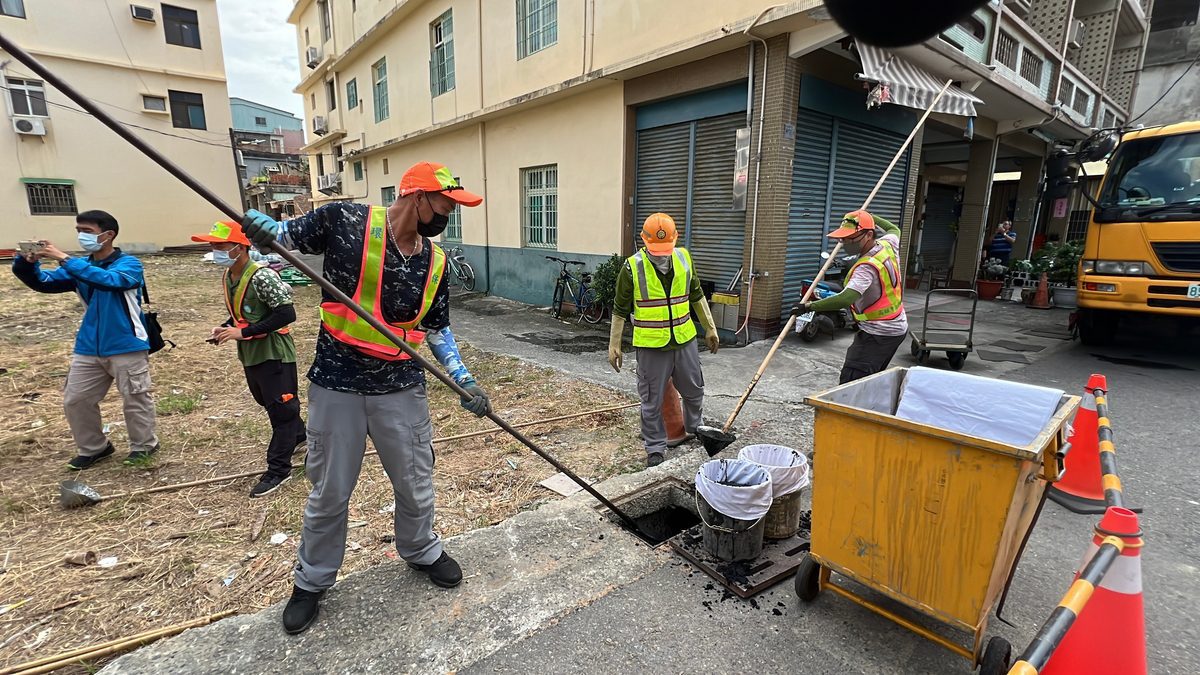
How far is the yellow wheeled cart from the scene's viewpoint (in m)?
1.79

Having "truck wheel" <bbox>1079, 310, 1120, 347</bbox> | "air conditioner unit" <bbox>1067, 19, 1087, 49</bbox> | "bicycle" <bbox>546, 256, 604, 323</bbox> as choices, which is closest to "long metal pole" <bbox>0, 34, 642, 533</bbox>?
"bicycle" <bbox>546, 256, 604, 323</bbox>

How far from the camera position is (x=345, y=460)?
2.30 metres

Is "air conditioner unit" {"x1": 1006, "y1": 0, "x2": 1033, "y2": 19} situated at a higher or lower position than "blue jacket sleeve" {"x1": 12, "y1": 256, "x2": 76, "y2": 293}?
higher

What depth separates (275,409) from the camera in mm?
3756

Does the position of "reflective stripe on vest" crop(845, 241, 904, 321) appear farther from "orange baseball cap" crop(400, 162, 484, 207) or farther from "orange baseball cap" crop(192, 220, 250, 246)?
"orange baseball cap" crop(192, 220, 250, 246)

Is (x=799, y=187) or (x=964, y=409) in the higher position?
(x=799, y=187)

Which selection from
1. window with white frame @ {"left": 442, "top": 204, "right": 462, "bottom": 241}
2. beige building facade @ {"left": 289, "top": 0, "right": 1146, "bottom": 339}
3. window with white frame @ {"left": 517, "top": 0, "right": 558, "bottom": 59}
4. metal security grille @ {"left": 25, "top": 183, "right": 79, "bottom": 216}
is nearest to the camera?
beige building facade @ {"left": 289, "top": 0, "right": 1146, "bottom": 339}

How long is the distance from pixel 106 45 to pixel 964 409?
28.6 m

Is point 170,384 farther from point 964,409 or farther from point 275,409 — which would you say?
point 964,409

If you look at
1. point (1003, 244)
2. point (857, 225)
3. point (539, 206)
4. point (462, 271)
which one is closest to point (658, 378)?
point (857, 225)

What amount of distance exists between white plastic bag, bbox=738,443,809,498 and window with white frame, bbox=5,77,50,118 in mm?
26695

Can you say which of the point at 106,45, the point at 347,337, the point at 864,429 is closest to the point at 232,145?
the point at 106,45

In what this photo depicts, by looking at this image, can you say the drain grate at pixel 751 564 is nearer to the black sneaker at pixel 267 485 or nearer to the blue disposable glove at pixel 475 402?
the blue disposable glove at pixel 475 402

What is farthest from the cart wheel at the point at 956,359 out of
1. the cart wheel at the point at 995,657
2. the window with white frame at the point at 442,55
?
the window with white frame at the point at 442,55
